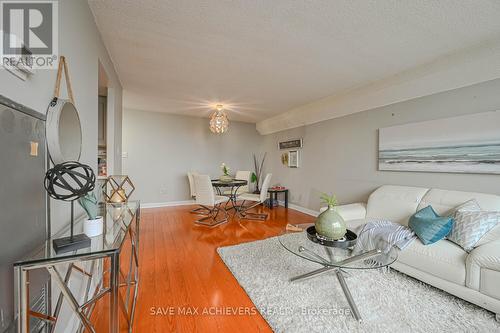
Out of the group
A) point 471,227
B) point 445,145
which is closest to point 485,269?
point 471,227

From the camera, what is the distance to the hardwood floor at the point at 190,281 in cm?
145

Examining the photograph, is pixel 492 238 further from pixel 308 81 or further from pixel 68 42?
pixel 68 42

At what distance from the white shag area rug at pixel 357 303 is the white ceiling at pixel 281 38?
7.65 ft

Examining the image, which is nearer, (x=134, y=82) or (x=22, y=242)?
(x=22, y=242)

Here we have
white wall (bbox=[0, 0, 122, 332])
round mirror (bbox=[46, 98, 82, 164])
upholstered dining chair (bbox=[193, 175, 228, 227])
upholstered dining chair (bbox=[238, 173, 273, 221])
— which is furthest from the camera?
upholstered dining chair (bbox=[238, 173, 273, 221])

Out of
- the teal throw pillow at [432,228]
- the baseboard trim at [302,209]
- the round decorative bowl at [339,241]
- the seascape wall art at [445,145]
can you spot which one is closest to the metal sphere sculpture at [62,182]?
the round decorative bowl at [339,241]

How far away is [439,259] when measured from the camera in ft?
5.60

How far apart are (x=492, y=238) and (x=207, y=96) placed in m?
4.00

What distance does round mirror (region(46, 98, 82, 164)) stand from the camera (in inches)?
40.2

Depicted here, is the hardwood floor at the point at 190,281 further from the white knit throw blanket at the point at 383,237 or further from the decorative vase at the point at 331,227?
the white knit throw blanket at the point at 383,237

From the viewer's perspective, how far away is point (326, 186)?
4.13 m

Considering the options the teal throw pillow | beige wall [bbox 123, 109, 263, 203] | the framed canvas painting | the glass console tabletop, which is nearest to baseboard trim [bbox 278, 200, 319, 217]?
the framed canvas painting

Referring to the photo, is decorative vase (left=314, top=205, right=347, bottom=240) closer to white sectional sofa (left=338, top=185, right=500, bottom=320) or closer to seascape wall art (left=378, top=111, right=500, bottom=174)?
white sectional sofa (left=338, top=185, right=500, bottom=320)

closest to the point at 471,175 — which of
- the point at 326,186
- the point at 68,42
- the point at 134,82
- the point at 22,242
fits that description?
the point at 326,186
